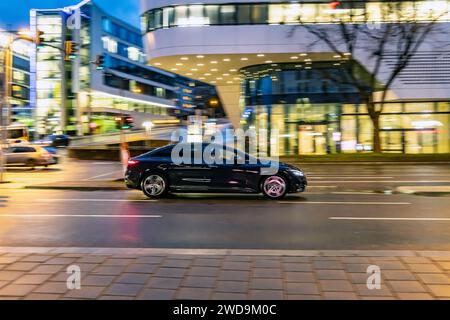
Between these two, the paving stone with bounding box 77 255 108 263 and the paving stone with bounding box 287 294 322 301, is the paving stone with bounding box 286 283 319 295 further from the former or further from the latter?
the paving stone with bounding box 77 255 108 263

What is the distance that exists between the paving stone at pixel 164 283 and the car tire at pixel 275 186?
25.8ft

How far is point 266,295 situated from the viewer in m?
4.86

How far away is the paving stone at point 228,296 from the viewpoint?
15.6 ft

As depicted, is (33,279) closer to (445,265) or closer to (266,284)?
(266,284)

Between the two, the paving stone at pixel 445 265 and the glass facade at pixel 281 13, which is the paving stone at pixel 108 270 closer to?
the paving stone at pixel 445 265

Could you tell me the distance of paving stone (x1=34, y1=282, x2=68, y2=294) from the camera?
494 cm

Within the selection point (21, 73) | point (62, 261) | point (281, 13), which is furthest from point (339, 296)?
point (21, 73)

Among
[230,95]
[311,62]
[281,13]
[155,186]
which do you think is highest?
[281,13]

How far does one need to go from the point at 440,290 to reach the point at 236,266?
2202 mm

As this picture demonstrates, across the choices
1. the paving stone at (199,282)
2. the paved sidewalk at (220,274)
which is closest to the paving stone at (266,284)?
the paved sidewalk at (220,274)

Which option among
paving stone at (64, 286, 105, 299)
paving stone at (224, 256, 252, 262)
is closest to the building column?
paving stone at (224, 256, 252, 262)
